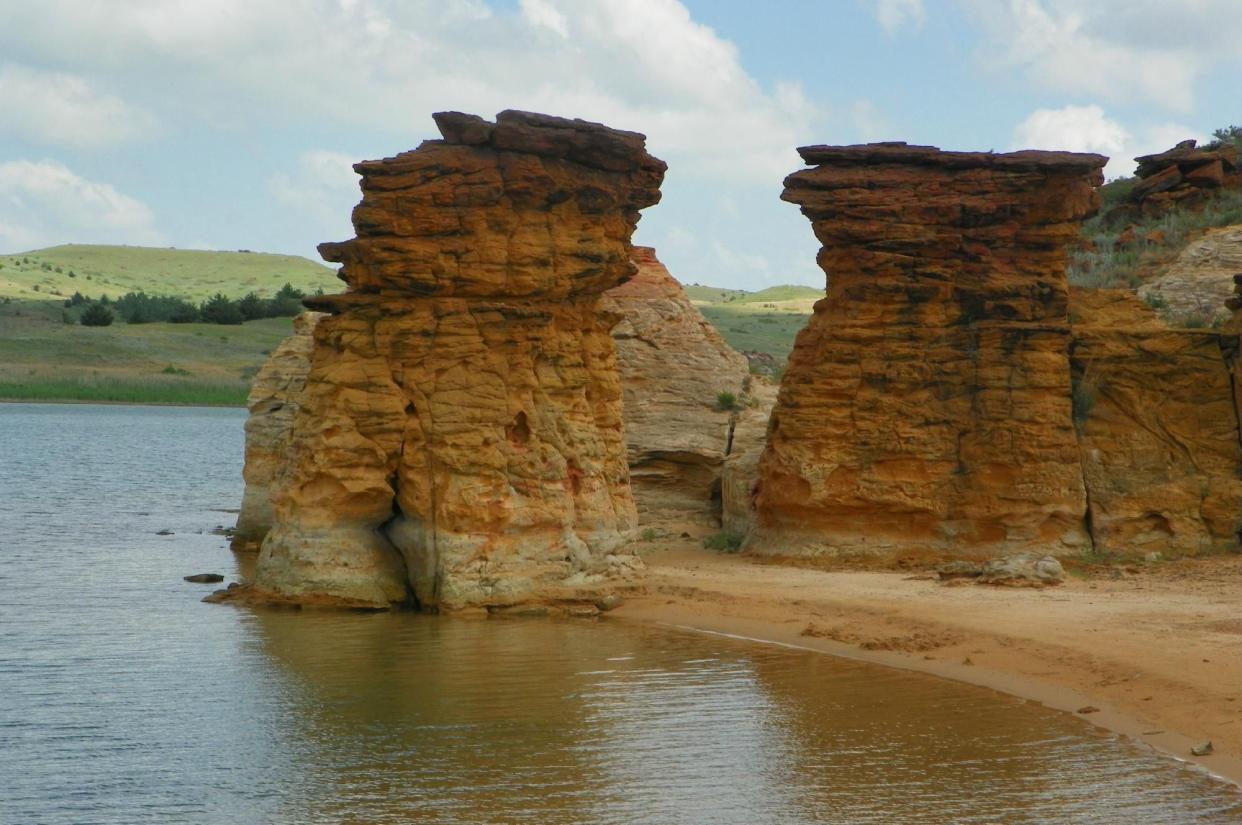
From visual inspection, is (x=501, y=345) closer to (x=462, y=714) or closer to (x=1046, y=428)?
(x=462, y=714)

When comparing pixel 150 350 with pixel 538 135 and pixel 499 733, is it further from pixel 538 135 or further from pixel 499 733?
pixel 499 733

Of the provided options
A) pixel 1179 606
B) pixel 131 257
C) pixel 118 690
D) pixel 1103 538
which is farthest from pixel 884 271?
pixel 131 257

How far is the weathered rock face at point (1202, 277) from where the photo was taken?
2433cm

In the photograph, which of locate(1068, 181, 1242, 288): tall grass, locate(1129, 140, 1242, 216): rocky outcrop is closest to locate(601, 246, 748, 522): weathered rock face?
locate(1068, 181, 1242, 288): tall grass

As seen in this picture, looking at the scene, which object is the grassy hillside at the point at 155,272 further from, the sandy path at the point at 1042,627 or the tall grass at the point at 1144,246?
the sandy path at the point at 1042,627

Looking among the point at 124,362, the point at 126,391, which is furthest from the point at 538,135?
the point at 124,362

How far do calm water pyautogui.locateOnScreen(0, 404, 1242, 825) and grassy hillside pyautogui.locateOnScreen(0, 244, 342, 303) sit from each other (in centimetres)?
8928

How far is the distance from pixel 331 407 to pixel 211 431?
4731cm

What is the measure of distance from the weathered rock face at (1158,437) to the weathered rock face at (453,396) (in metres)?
6.48

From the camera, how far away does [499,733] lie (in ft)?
40.9

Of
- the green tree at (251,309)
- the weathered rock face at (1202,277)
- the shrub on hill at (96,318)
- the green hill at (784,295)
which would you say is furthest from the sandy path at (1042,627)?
the green hill at (784,295)

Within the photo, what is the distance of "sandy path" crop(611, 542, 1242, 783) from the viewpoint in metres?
12.8

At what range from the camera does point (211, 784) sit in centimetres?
1114

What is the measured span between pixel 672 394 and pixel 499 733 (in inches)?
493
